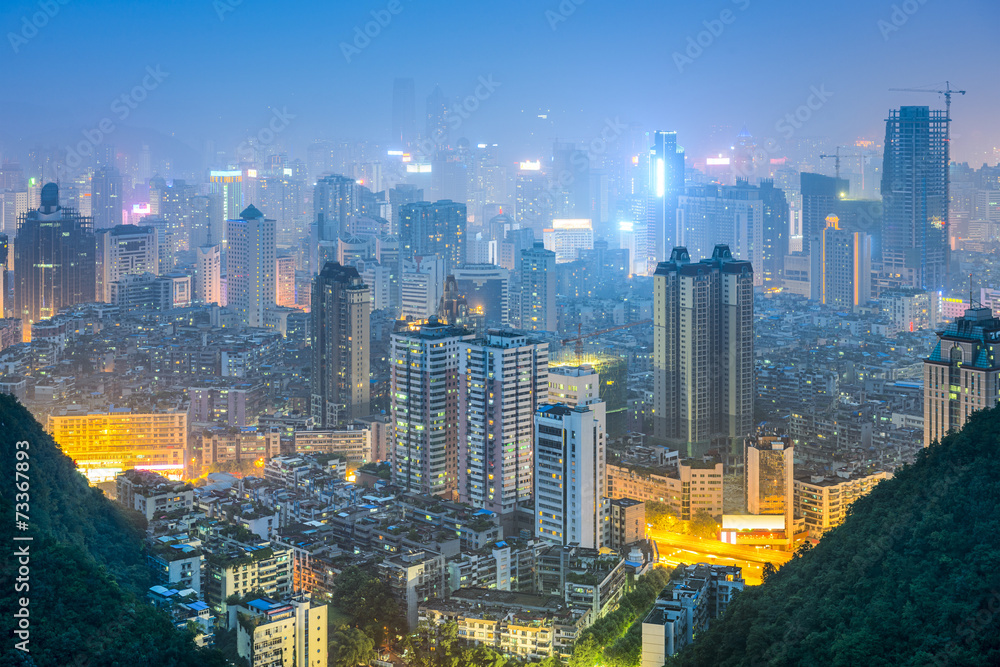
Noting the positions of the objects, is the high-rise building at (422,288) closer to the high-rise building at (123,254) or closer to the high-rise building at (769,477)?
the high-rise building at (123,254)

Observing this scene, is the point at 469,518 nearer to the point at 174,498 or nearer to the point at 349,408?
the point at 174,498

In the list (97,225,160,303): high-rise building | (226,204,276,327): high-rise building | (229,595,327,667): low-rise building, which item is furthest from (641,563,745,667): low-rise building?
(97,225,160,303): high-rise building

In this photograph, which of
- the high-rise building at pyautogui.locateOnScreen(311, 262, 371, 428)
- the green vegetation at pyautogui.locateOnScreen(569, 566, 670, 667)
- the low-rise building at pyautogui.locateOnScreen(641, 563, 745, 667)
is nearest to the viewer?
the low-rise building at pyautogui.locateOnScreen(641, 563, 745, 667)

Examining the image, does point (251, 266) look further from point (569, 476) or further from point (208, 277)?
point (569, 476)

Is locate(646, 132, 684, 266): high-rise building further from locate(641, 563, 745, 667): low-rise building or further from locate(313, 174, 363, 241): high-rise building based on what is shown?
locate(641, 563, 745, 667): low-rise building

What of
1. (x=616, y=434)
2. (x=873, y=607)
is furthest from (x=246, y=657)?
(x=616, y=434)

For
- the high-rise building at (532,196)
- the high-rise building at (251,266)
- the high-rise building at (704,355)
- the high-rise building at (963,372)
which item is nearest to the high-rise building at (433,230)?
the high-rise building at (251,266)

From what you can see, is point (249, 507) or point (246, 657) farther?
point (249, 507)
